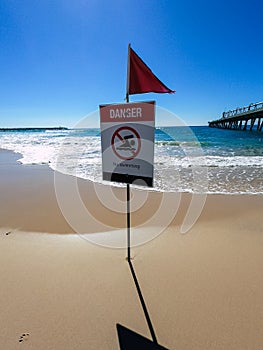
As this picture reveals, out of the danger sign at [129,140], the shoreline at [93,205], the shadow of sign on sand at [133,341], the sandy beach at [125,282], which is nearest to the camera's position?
the shadow of sign on sand at [133,341]

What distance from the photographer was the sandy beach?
6.07ft

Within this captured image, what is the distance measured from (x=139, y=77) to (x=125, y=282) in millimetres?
2453

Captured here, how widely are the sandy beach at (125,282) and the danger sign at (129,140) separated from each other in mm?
1211

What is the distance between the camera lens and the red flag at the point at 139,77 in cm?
245

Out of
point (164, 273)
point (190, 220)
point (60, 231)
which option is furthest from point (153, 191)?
point (164, 273)

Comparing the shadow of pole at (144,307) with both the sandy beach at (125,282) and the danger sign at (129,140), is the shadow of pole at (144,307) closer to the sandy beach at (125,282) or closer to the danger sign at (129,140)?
the sandy beach at (125,282)

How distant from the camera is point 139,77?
2.47 metres

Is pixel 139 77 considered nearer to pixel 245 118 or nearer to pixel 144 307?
pixel 144 307

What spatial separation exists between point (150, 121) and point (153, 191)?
3.99 meters

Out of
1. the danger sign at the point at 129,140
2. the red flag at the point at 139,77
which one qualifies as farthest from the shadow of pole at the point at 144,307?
the red flag at the point at 139,77

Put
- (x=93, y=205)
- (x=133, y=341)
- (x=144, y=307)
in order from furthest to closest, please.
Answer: (x=93, y=205), (x=144, y=307), (x=133, y=341)

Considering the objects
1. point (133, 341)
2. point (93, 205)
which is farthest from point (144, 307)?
point (93, 205)

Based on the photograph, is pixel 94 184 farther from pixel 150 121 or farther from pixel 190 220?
pixel 150 121

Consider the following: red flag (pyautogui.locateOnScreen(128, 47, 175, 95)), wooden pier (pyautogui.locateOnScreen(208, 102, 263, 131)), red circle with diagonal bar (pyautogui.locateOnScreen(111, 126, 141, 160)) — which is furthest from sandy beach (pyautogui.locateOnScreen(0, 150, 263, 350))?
wooden pier (pyautogui.locateOnScreen(208, 102, 263, 131))
